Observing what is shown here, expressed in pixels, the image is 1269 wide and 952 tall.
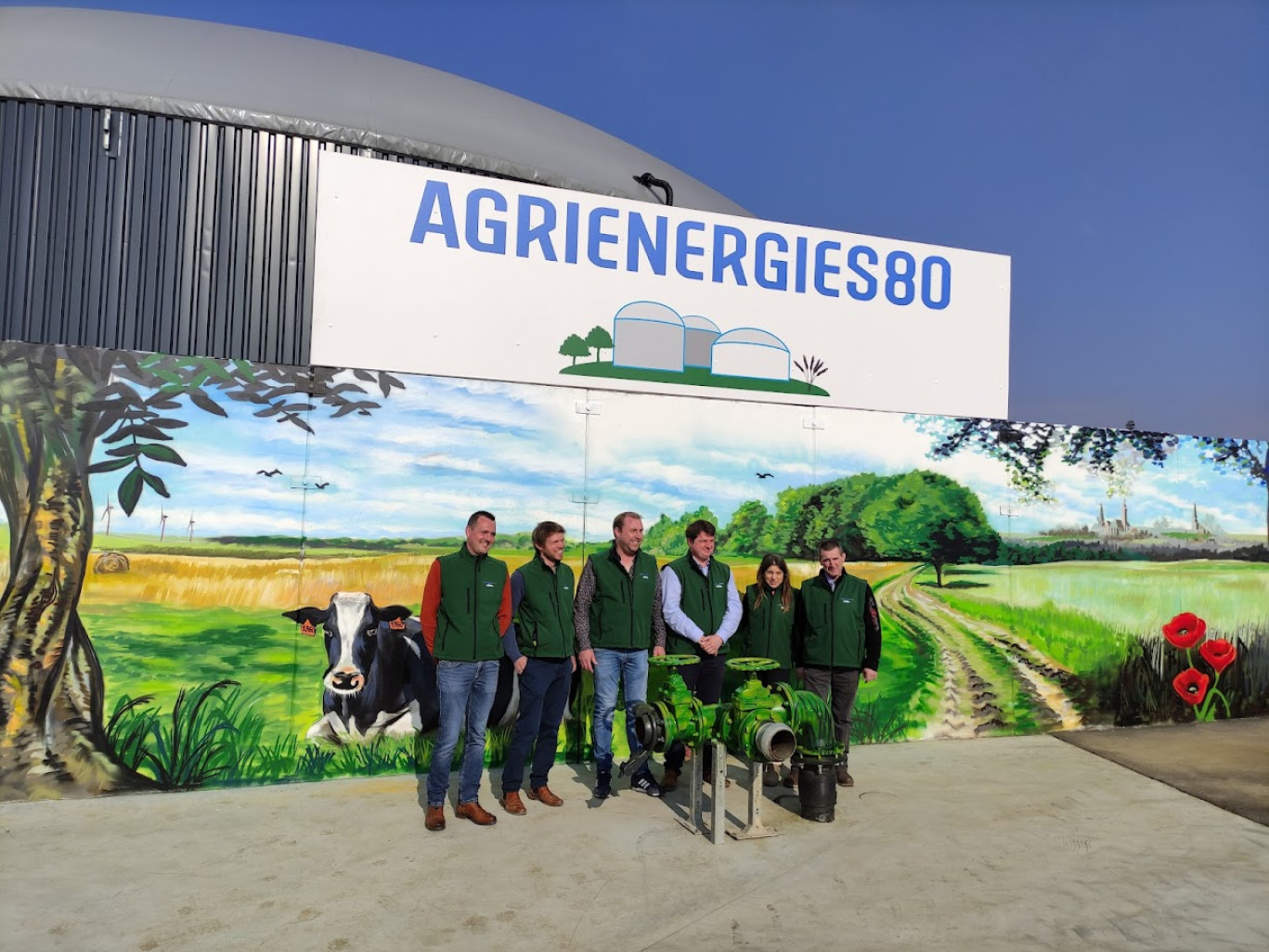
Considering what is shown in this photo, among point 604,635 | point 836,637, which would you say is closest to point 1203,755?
point 836,637

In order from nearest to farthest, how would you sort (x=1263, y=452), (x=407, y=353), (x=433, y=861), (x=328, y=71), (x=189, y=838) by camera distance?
(x=433, y=861)
(x=189, y=838)
(x=407, y=353)
(x=1263, y=452)
(x=328, y=71)

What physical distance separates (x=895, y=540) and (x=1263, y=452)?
14.4ft

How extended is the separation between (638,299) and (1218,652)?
6606 mm

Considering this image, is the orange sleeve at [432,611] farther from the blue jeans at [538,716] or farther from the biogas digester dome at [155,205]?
the biogas digester dome at [155,205]

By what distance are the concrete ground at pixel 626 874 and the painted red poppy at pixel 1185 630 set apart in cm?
283

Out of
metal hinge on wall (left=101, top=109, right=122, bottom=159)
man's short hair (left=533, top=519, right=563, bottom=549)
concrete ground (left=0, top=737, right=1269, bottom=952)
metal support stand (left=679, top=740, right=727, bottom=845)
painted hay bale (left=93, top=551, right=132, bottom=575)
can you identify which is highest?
metal hinge on wall (left=101, top=109, right=122, bottom=159)

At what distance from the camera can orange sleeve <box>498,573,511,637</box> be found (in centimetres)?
544

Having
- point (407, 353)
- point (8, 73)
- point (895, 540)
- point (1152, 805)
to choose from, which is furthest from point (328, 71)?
point (1152, 805)

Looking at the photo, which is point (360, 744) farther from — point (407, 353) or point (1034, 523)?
point (1034, 523)

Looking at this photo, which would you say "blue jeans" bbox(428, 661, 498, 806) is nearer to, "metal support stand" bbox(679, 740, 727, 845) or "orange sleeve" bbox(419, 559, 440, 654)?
"orange sleeve" bbox(419, 559, 440, 654)

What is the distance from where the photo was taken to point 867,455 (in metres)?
7.76

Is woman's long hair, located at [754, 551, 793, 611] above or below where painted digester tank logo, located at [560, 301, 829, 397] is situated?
A: below

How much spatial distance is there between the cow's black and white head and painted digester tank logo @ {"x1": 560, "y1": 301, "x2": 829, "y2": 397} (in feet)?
8.35

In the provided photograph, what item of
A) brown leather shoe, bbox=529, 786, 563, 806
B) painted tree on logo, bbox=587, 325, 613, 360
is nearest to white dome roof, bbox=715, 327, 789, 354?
painted tree on logo, bbox=587, 325, 613, 360
